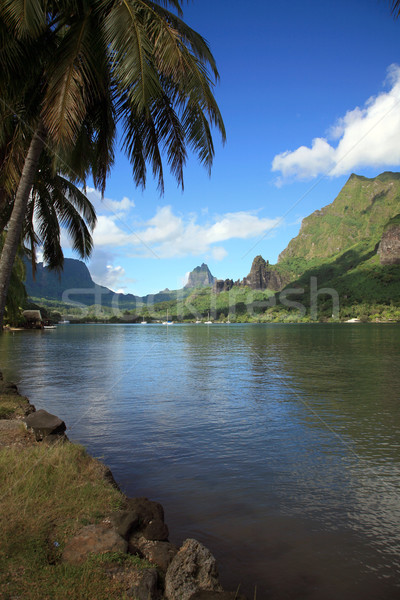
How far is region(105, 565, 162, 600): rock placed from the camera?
3727mm

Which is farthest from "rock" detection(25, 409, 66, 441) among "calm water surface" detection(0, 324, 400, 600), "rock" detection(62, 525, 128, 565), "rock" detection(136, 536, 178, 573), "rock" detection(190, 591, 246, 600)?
"rock" detection(190, 591, 246, 600)

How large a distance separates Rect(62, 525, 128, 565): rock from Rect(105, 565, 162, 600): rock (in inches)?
11.3

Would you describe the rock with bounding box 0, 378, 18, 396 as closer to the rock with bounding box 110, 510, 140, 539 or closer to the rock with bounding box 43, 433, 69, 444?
the rock with bounding box 43, 433, 69, 444

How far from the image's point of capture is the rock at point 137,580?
3.73 metres

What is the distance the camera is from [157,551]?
454 centimetres

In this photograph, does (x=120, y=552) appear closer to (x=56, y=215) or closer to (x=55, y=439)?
(x=55, y=439)

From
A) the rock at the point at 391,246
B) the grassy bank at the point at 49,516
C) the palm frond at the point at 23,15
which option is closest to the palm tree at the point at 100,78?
the palm frond at the point at 23,15

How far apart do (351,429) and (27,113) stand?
1242cm

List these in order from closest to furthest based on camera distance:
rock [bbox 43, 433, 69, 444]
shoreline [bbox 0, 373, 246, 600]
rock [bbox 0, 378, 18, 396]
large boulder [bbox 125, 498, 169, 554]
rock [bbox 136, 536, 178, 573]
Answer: shoreline [bbox 0, 373, 246, 600] < rock [bbox 136, 536, 178, 573] < large boulder [bbox 125, 498, 169, 554] < rock [bbox 43, 433, 69, 444] < rock [bbox 0, 378, 18, 396]

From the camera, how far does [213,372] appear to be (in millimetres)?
24438

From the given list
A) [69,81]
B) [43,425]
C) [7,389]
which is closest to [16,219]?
[69,81]

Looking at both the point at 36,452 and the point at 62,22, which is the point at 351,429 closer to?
the point at 36,452

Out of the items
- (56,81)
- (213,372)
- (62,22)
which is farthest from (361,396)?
(62,22)

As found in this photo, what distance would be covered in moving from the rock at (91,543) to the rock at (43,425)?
356cm
